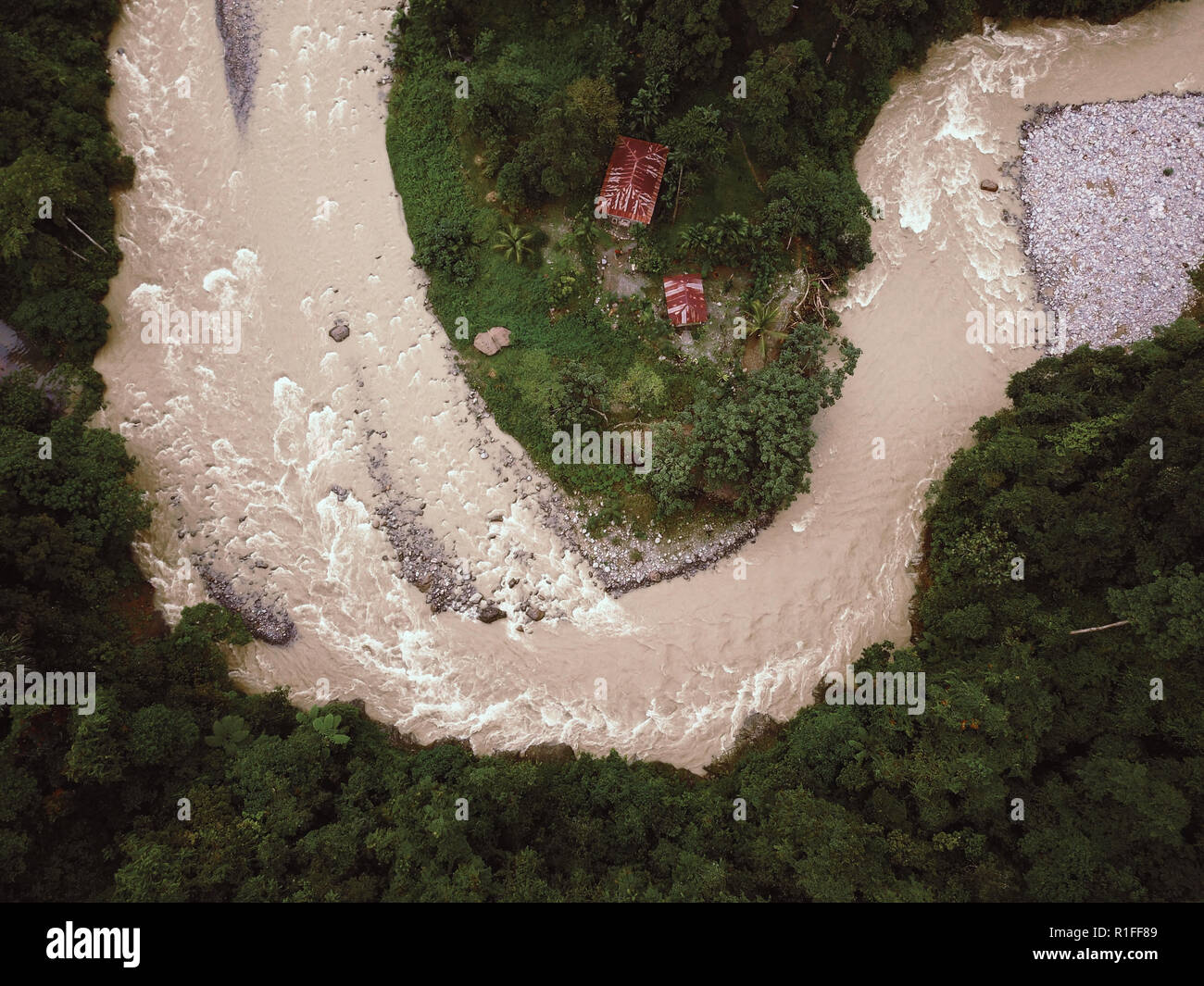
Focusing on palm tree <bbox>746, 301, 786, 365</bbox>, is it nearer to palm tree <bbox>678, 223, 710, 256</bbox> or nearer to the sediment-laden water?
palm tree <bbox>678, 223, 710, 256</bbox>

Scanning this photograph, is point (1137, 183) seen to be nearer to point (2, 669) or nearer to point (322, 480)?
point (322, 480)

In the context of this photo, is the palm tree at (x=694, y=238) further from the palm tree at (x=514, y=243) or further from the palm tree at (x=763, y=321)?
the palm tree at (x=514, y=243)

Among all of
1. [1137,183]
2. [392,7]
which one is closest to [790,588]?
[1137,183]

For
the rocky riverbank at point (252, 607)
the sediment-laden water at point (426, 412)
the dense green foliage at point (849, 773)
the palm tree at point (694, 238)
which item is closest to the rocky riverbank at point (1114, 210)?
the sediment-laden water at point (426, 412)

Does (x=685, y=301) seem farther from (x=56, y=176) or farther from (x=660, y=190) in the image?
(x=56, y=176)

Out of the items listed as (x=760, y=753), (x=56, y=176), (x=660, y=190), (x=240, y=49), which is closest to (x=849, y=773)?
(x=760, y=753)
